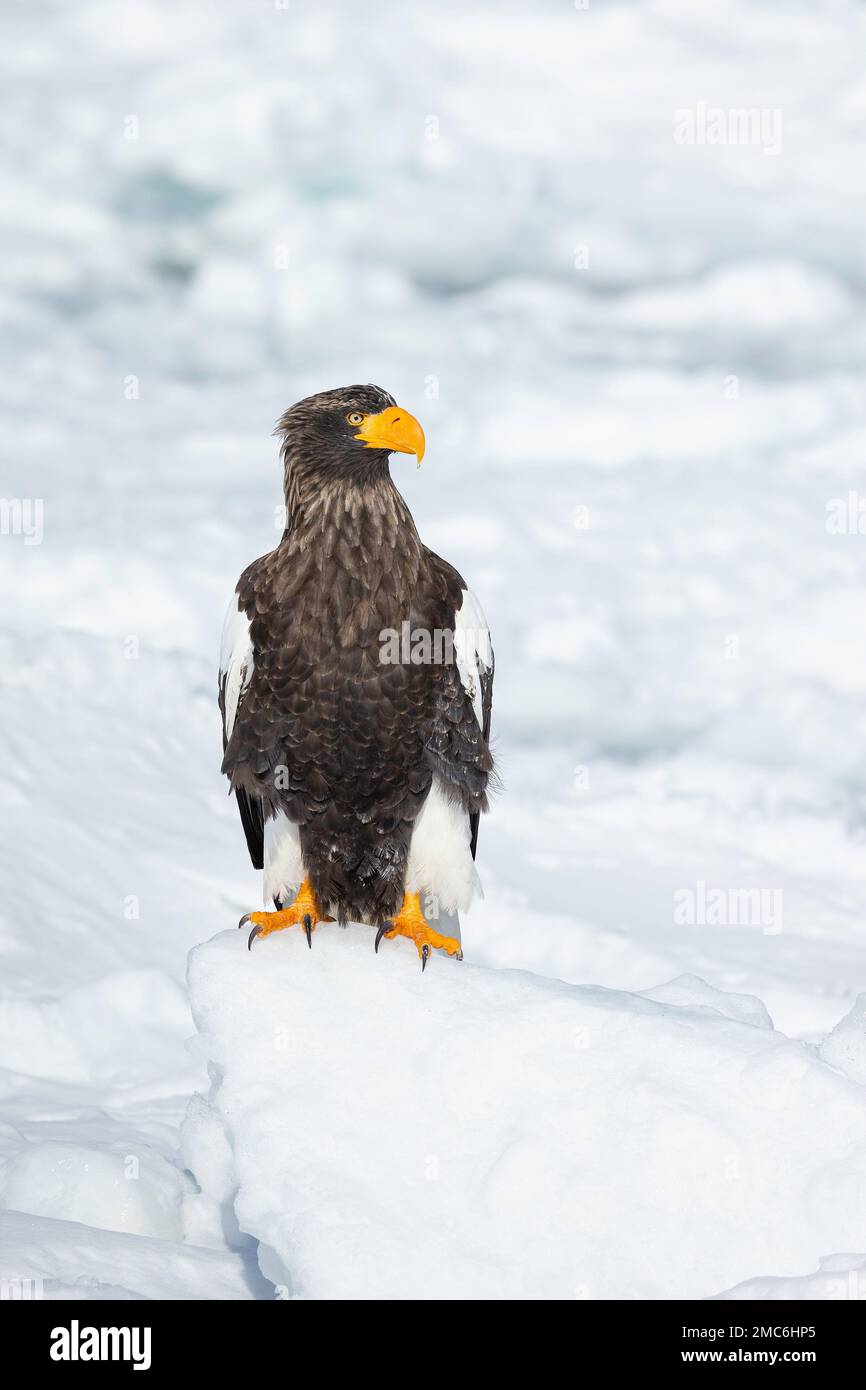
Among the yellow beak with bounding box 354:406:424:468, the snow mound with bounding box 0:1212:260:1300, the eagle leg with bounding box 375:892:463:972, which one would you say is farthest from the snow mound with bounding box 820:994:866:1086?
the yellow beak with bounding box 354:406:424:468

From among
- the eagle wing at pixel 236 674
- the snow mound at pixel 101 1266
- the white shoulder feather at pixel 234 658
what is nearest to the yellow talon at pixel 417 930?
the eagle wing at pixel 236 674

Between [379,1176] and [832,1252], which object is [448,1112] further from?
[832,1252]

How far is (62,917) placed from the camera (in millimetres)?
17703

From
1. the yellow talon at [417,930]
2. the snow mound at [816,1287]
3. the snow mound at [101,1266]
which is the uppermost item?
the yellow talon at [417,930]

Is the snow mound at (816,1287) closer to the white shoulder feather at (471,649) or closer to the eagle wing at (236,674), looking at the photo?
the white shoulder feather at (471,649)

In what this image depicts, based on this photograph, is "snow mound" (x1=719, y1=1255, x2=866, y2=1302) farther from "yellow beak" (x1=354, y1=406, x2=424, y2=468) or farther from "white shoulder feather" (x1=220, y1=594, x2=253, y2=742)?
"yellow beak" (x1=354, y1=406, x2=424, y2=468)

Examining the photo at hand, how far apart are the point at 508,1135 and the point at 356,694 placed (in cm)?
210

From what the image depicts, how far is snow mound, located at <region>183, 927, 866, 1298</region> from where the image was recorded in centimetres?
446

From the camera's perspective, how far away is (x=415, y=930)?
6039mm

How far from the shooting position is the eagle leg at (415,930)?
598 cm

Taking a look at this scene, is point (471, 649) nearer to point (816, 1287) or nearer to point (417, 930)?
point (417, 930)

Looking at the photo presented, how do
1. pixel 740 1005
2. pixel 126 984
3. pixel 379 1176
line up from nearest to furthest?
1. pixel 379 1176
2. pixel 740 1005
3. pixel 126 984

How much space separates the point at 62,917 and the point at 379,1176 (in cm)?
1397

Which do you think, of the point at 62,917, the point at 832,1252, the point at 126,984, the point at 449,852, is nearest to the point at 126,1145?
the point at 449,852
